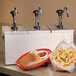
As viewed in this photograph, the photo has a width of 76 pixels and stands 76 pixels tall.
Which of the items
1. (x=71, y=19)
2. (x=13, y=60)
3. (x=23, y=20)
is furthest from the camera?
(x=23, y=20)

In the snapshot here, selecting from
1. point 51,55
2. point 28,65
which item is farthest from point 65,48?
point 28,65

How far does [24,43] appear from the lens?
1344mm

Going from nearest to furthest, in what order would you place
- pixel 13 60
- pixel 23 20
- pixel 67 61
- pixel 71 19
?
pixel 67 61 < pixel 13 60 < pixel 71 19 < pixel 23 20

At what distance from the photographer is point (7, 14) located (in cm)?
281

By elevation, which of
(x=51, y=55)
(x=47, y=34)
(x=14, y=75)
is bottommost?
(x=14, y=75)

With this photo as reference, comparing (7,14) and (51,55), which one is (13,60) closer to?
(51,55)

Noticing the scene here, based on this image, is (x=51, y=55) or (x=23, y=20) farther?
(x=23, y=20)

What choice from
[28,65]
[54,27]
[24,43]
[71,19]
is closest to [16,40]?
[24,43]

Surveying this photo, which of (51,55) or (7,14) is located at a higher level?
(7,14)

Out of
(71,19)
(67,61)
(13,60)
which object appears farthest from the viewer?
(71,19)

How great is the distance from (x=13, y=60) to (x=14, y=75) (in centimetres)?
12

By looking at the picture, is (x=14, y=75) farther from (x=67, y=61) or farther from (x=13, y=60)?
(x=67, y=61)

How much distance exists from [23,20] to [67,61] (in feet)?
4.89

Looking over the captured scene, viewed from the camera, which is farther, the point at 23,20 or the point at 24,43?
the point at 23,20
